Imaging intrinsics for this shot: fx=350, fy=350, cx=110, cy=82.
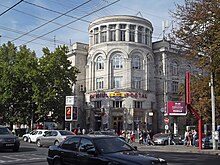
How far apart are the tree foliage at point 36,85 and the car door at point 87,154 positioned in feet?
127

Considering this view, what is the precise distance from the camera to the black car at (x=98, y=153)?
9.12 m

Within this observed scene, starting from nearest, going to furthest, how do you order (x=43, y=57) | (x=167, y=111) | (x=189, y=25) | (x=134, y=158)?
(x=134, y=158), (x=189, y=25), (x=167, y=111), (x=43, y=57)

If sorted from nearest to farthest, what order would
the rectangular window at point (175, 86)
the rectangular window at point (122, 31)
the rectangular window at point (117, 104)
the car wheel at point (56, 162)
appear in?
1. the car wheel at point (56, 162)
2. the rectangular window at point (117, 104)
3. the rectangular window at point (122, 31)
4. the rectangular window at point (175, 86)

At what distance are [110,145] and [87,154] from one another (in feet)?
2.34

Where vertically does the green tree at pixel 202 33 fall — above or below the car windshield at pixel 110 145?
above

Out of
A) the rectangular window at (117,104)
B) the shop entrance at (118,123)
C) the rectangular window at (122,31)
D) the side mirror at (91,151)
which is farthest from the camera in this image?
the rectangular window at (122,31)

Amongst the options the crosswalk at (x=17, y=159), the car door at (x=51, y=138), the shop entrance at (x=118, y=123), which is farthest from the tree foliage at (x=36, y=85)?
the crosswalk at (x=17, y=159)

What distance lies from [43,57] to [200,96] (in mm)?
24434

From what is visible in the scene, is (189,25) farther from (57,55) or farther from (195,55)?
(57,55)

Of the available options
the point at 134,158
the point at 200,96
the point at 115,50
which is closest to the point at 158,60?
the point at 115,50

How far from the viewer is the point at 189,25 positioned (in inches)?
978

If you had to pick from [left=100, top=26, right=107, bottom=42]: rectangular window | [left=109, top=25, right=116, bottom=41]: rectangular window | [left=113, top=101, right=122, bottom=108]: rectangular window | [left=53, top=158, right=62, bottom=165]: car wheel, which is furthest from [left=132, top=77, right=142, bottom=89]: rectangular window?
[left=53, top=158, right=62, bottom=165]: car wheel

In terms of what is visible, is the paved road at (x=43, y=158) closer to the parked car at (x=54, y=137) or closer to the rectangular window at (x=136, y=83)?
the parked car at (x=54, y=137)

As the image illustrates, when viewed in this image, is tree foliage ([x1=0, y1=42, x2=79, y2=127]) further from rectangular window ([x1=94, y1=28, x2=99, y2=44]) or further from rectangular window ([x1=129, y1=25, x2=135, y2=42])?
rectangular window ([x1=129, y1=25, x2=135, y2=42])
